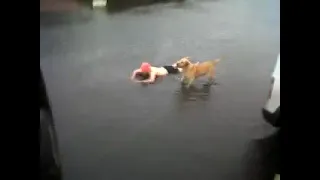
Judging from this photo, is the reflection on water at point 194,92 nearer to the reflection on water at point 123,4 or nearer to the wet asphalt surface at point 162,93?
the wet asphalt surface at point 162,93

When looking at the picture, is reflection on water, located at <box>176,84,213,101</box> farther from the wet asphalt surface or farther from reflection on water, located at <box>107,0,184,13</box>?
reflection on water, located at <box>107,0,184,13</box>

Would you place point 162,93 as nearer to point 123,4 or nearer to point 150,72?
point 150,72

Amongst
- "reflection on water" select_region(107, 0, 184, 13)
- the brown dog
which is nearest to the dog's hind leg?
the brown dog

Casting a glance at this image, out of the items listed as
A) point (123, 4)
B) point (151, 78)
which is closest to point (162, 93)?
point (151, 78)

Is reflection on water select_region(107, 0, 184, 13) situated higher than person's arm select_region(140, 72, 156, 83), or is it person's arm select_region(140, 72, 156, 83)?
reflection on water select_region(107, 0, 184, 13)

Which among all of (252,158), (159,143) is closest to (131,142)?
(159,143)

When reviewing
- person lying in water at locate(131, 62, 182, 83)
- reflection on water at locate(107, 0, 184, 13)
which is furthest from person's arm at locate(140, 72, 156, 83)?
reflection on water at locate(107, 0, 184, 13)
